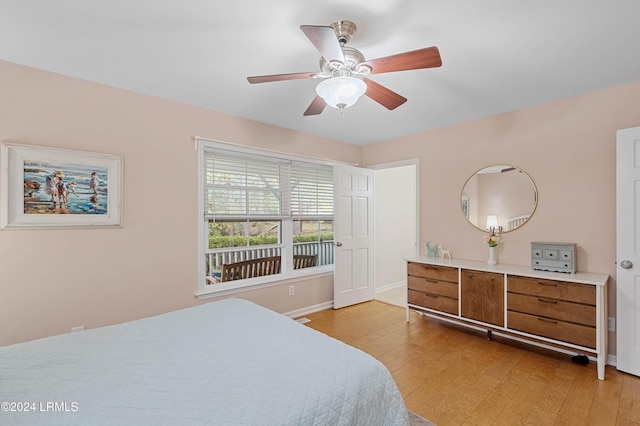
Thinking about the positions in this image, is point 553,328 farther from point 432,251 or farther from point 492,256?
point 432,251

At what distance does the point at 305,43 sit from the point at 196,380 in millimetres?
2006

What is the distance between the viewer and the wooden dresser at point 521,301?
2.48 metres

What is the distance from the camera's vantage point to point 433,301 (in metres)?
3.50

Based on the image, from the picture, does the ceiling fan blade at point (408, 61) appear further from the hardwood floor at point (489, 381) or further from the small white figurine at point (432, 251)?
the small white figurine at point (432, 251)

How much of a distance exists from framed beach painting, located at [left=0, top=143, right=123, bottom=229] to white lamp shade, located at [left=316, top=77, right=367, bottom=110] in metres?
2.02

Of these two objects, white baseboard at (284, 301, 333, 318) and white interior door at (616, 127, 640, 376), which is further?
white baseboard at (284, 301, 333, 318)

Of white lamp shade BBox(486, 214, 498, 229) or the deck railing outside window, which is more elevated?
white lamp shade BBox(486, 214, 498, 229)

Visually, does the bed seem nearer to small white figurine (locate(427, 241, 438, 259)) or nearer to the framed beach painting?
the framed beach painting

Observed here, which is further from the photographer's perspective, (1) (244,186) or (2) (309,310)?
(2) (309,310)

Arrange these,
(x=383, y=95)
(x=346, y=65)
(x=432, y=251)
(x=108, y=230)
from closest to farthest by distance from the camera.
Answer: (x=346, y=65) → (x=383, y=95) → (x=108, y=230) → (x=432, y=251)

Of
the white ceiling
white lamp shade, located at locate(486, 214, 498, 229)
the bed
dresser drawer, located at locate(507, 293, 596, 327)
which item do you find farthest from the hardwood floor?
the white ceiling

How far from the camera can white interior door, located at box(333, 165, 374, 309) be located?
4211 mm

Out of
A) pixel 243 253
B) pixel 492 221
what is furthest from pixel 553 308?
pixel 243 253

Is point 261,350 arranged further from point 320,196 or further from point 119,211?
point 320,196
